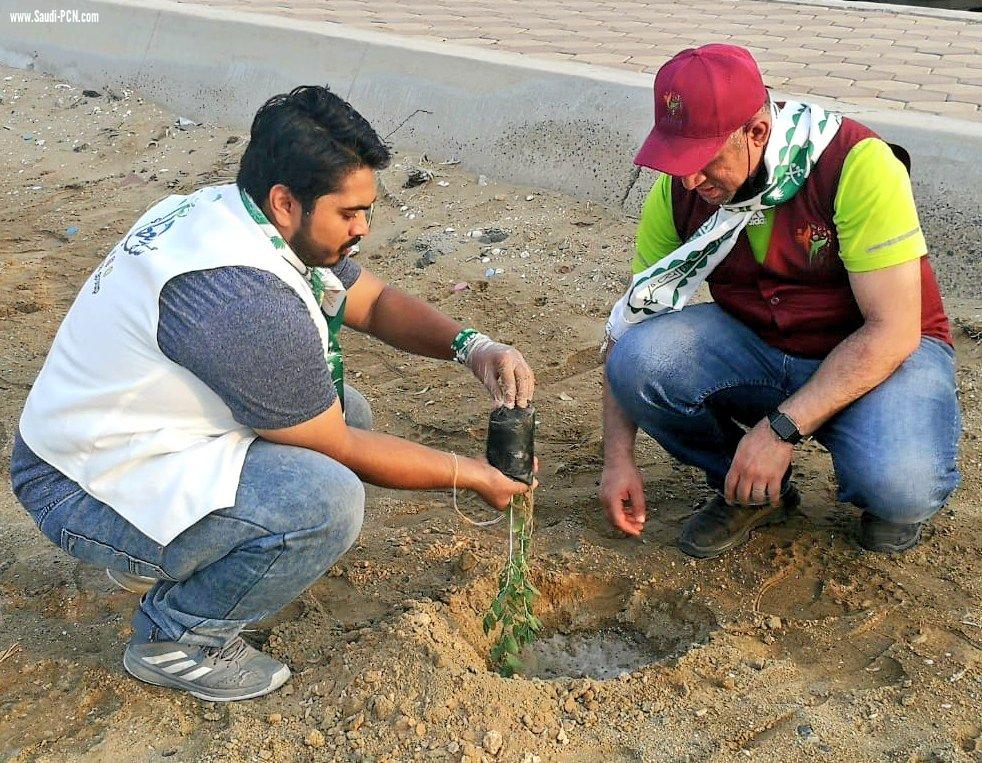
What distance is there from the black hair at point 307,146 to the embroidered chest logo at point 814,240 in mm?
1199

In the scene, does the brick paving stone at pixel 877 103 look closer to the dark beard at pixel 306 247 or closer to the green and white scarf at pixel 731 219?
the green and white scarf at pixel 731 219

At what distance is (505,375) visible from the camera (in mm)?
2797

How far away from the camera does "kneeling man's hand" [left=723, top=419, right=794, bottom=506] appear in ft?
9.43

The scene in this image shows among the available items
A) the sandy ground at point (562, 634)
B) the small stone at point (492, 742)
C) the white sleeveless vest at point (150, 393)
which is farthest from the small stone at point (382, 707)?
the white sleeveless vest at point (150, 393)

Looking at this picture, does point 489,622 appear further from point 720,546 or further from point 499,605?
point 720,546

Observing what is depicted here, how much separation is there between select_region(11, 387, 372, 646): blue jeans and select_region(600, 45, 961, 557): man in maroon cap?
35.8 inches

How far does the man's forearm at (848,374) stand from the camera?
9.18ft

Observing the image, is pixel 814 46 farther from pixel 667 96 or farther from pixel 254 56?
pixel 667 96

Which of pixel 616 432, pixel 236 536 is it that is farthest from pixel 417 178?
pixel 236 536

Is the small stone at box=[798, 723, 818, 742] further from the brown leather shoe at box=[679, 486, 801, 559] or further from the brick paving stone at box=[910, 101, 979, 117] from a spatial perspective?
the brick paving stone at box=[910, 101, 979, 117]

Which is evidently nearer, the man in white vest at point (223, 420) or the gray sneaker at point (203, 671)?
the man in white vest at point (223, 420)

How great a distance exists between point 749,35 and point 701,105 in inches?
166

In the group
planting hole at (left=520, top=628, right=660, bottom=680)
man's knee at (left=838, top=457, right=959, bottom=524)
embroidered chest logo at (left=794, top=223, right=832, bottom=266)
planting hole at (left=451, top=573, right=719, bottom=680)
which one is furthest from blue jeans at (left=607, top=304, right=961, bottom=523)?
planting hole at (left=520, top=628, right=660, bottom=680)

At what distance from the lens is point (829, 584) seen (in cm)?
305
